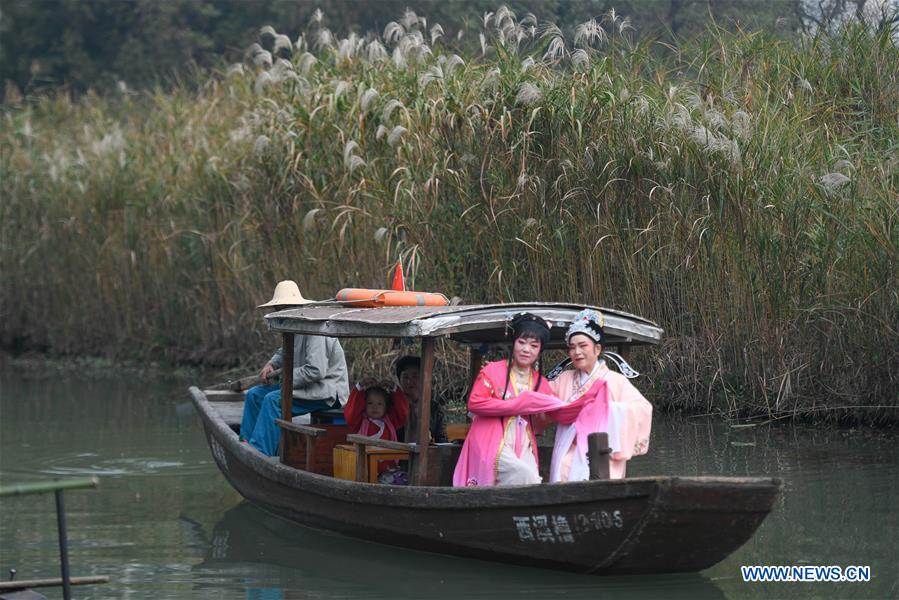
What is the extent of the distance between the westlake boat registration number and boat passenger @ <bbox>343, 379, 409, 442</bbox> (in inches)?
71.6

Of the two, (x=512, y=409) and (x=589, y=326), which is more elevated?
(x=589, y=326)

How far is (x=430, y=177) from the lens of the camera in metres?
10.9

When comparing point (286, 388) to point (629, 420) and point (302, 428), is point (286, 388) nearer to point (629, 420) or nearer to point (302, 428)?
point (302, 428)

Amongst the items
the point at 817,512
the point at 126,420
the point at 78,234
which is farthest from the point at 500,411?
the point at 78,234

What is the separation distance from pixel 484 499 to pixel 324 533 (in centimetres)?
186

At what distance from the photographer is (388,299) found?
783cm

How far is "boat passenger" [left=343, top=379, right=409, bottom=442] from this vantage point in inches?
316

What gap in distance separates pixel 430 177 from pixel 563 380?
14.5ft

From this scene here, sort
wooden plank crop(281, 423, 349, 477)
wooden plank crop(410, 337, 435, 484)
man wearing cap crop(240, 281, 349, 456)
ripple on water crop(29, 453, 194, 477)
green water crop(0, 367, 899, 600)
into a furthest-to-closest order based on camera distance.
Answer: ripple on water crop(29, 453, 194, 477) → man wearing cap crop(240, 281, 349, 456) → wooden plank crop(281, 423, 349, 477) → wooden plank crop(410, 337, 435, 484) → green water crop(0, 367, 899, 600)

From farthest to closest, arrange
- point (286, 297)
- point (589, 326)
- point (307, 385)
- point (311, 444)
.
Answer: point (286, 297)
point (307, 385)
point (311, 444)
point (589, 326)

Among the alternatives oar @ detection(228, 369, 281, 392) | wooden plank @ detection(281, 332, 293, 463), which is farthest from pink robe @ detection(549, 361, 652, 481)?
oar @ detection(228, 369, 281, 392)

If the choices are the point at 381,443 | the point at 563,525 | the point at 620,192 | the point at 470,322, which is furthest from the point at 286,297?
the point at 563,525

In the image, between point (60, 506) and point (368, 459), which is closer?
point (60, 506)

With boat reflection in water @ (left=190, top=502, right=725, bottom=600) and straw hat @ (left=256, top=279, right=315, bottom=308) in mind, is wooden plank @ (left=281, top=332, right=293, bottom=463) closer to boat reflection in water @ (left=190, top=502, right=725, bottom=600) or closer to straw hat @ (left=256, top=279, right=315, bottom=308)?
boat reflection in water @ (left=190, top=502, right=725, bottom=600)
